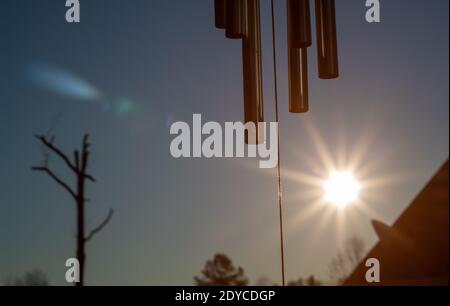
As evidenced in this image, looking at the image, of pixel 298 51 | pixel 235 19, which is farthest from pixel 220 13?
pixel 298 51

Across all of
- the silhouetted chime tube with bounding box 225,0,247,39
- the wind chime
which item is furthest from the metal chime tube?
the silhouetted chime tube with bounding box 225,0,247,39

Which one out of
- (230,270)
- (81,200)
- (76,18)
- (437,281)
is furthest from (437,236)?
(230,270)

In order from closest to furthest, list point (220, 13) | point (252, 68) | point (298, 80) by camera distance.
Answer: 1. point (252, 68)
2. point (220, 13)
3. point (298, 80)

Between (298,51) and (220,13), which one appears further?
(298,51)

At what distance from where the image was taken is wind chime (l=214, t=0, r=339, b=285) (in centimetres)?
334

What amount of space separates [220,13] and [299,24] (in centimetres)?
41

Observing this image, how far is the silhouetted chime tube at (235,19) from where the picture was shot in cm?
338

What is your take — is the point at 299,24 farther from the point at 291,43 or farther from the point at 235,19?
the point at 235,19

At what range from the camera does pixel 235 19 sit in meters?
3.39

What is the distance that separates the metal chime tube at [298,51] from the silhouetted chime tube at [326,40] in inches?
3.5

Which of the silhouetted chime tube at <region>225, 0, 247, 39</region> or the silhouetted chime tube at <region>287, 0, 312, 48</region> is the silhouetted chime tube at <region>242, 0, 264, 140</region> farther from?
the silhouetted chime tube at <region>287, 0, 312, 48</region>

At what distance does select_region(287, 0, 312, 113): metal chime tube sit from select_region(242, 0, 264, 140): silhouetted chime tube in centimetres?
18
